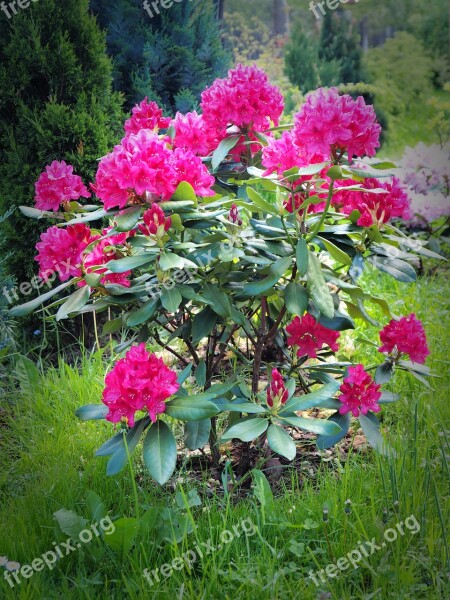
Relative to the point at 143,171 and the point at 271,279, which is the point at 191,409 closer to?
the point at 271,279

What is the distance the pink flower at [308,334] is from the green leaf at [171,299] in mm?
468

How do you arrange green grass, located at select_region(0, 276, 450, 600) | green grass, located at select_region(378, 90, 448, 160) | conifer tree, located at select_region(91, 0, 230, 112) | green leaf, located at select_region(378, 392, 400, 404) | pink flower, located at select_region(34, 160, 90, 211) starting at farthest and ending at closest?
green grass, located at select_region(378, 90, 448, 160)
conifer tree, located at select_region(91, 0, 230, 112)
green leaf, located at select_region(378, 392, 400, 404)
pink flower, located at select_region(34, 160, 90, 211)
green grass, located at select_region(0, 276, 450, 600)

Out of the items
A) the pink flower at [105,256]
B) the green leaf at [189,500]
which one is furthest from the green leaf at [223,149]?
the green leaf at [189,500]

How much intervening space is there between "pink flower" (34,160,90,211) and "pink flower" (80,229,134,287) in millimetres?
166

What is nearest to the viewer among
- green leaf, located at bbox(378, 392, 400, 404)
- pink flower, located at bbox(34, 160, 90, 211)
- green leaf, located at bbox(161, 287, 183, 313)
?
green leaf, located at bbox(161, 287, 183, 313)

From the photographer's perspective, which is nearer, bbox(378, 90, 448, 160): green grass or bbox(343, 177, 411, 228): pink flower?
bbox(343, 177, 411, 228): pink flower

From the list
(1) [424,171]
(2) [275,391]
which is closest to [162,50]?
(1) [424,171]

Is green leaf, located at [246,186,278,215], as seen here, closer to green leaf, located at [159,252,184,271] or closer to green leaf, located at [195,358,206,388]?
green leaf, located at [159,252,184,271]

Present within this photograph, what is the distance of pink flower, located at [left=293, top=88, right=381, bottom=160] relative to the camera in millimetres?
1833

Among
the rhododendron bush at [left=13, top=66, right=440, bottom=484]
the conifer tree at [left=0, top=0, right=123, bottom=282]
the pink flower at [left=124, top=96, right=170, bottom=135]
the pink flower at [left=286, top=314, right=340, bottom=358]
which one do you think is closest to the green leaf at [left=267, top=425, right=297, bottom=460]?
the rhododendron bush at [left=13, top=66, right=440, bottom=484]

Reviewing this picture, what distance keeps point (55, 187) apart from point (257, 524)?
1.22 m

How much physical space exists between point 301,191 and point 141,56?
2428 mm

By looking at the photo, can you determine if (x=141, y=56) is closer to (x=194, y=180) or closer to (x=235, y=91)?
(x=235, y=91)

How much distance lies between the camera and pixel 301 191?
6.90 ft
